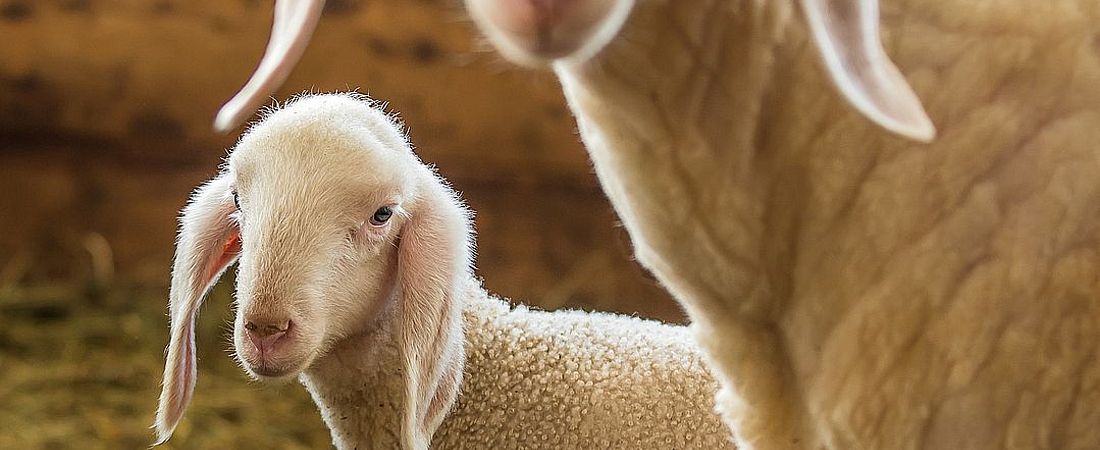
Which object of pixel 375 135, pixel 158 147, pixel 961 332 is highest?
pixel 961 332

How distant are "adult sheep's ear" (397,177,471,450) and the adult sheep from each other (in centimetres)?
44

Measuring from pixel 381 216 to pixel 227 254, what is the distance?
222 mm

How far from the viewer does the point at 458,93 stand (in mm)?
2512

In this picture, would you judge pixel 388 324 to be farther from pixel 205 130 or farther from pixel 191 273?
pixel 205 130

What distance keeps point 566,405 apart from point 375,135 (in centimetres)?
39

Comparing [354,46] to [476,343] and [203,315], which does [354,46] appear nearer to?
[203,315]

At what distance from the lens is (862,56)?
Result: 2.37 feet

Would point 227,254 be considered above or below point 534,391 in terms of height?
above

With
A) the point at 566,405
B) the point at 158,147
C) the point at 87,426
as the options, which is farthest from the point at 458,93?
the point at 566,405

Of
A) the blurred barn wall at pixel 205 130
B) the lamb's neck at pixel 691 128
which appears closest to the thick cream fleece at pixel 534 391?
the lamb's neck at pixel 691 128

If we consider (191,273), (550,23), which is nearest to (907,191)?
(550,23)

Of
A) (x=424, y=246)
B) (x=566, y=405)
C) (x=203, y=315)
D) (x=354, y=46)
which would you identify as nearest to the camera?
(x=424, y=246)

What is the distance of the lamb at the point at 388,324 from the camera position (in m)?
1.24

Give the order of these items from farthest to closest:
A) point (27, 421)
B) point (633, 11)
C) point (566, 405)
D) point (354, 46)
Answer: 1. point (354, 46)
2. point (27, 421)
3. point (566, 405)
4. point (633, 11)
